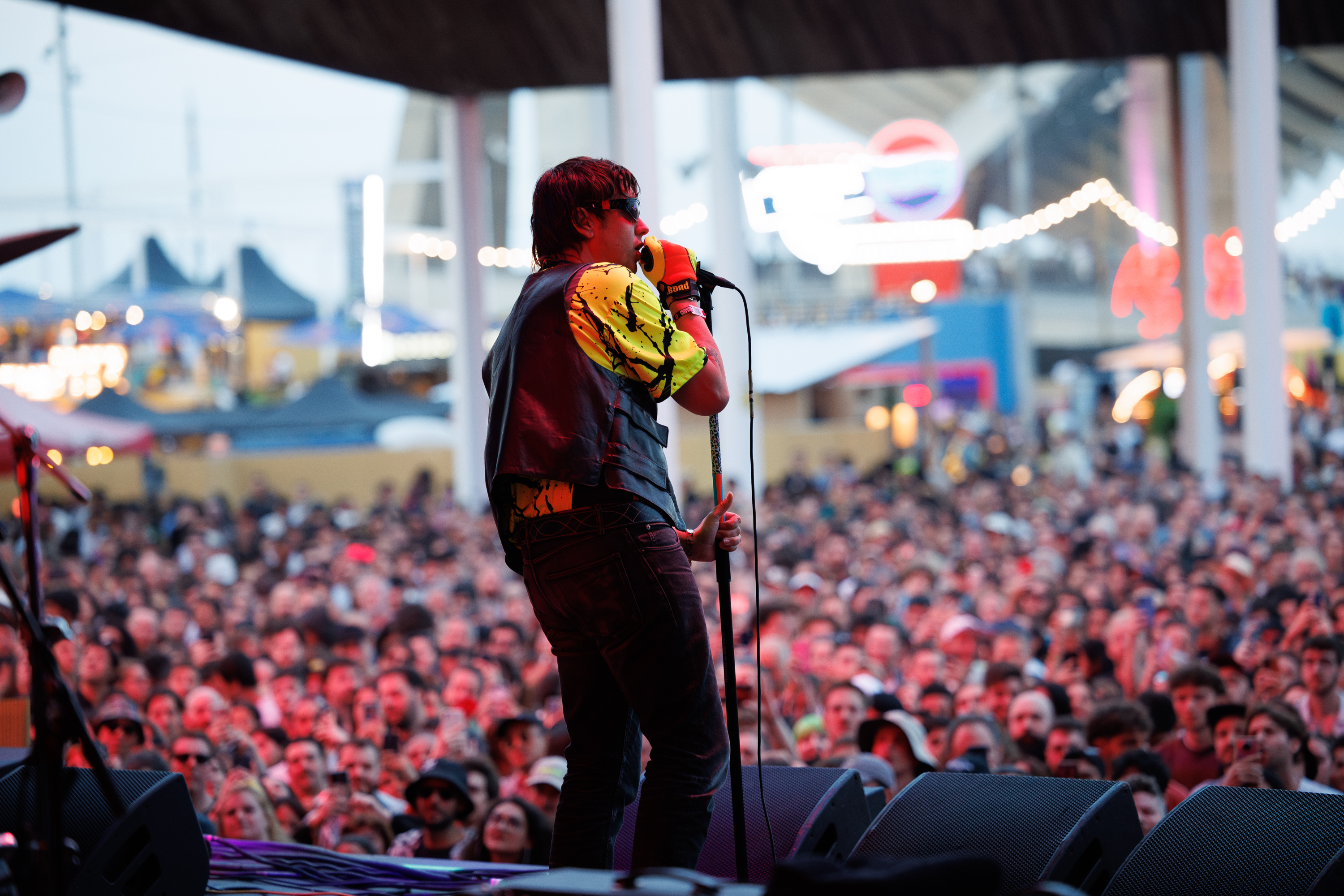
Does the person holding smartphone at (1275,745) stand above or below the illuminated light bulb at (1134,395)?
below

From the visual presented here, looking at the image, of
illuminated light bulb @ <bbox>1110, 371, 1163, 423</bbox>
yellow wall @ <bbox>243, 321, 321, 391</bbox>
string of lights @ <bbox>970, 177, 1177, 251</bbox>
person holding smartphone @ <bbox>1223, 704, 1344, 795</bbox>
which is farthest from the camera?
yellow wall @ <bbox>243, 321, 321, 391</bbox>

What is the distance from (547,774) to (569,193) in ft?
8.79

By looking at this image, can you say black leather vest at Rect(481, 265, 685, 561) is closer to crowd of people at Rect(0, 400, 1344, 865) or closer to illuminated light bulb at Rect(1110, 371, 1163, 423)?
crowd of people at Rect(0, 400, 1344, 865)

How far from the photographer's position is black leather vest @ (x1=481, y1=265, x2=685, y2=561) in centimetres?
223

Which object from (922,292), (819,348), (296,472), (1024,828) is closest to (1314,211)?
(819,348)

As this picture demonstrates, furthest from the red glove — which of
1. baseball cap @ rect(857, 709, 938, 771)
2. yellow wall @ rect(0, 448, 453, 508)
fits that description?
yellow wall @ rect(0, 448, 453, 508)

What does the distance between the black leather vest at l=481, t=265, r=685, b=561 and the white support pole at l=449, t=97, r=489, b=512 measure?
460 inches

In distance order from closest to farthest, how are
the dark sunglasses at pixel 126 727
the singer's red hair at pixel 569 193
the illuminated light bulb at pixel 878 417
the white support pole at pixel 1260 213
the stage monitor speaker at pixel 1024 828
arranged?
the singer's red hair at pixel 569 193 → the stage monitor speaker at pixel 1024 828 → the dark sunglasses at pixel 126 727 → the white support pole at pixel 1260 213 → the illuminated light bulb at pixel 878 417

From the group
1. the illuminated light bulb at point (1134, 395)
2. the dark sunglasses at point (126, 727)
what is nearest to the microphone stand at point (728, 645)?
the dark sunglasses at point (126, 727)

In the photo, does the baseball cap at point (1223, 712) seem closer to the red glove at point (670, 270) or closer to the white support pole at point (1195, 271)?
the red glove at point (670, 270)

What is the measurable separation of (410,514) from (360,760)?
415 inches

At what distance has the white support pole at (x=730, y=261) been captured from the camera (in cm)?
1206

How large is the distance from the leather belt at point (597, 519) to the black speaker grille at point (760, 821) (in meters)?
0.70

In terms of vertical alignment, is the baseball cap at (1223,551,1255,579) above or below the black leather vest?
below
